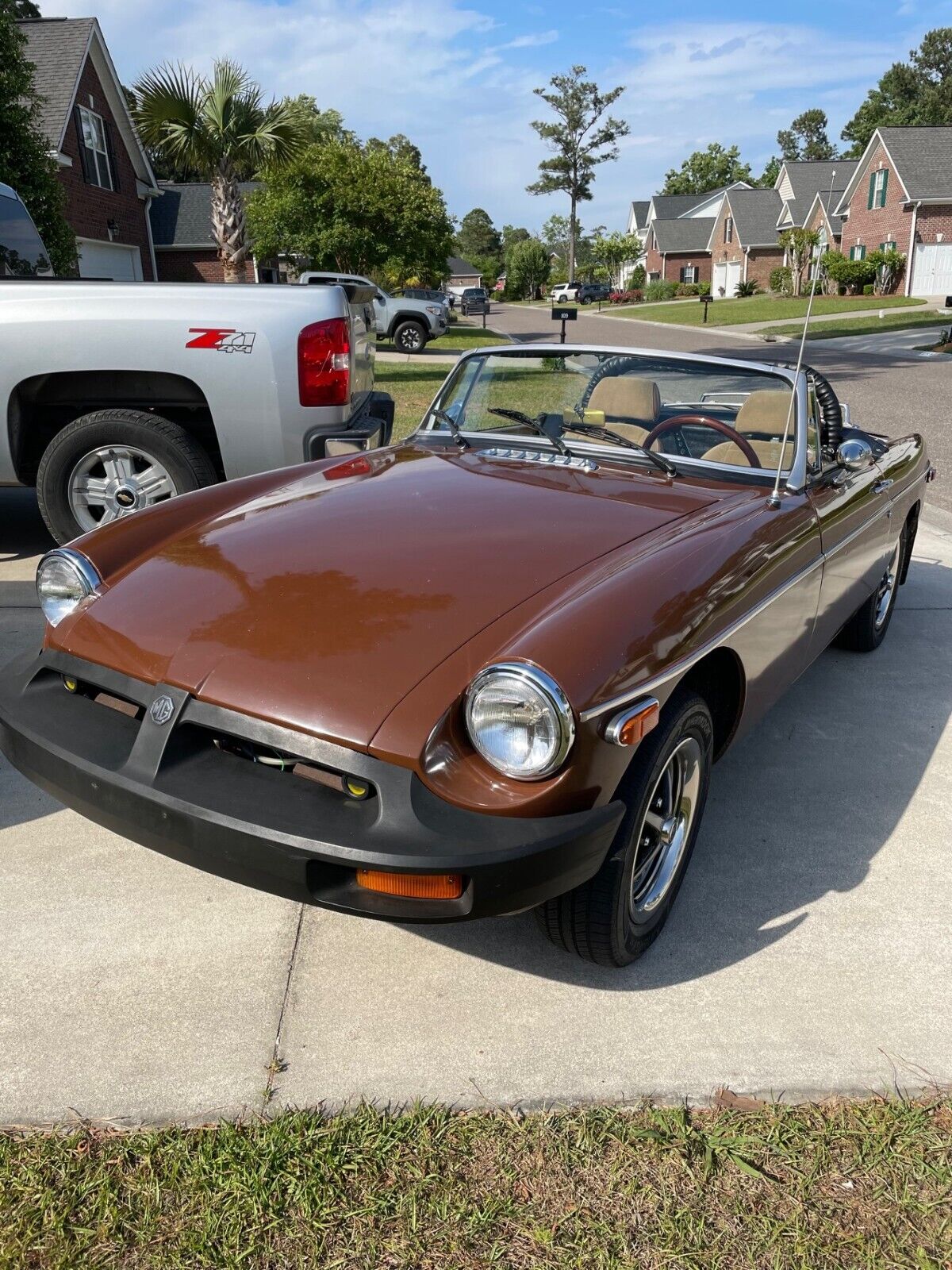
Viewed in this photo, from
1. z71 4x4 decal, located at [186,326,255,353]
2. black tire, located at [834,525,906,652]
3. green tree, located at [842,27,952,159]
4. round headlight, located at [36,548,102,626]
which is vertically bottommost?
black tire, located at [834,525,906,652]

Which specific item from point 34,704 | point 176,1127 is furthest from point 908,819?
point 34,704

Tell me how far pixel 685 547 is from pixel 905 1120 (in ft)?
4.71

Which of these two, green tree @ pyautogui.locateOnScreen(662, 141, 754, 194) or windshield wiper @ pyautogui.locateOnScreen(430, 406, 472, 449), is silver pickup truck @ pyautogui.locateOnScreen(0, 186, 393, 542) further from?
green tree @ pyautogui.locateOnScreen(662, 141, 754, 194)

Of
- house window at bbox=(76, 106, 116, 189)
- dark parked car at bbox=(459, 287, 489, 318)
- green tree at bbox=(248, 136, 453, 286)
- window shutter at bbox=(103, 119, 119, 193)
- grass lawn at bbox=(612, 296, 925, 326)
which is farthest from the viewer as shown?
dark parked car at bbox=(459, 287, 489, 318)

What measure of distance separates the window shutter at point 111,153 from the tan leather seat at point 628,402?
24748 mm

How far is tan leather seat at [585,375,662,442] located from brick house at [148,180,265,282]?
27.9 meters

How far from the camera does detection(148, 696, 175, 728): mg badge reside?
7.55 ft

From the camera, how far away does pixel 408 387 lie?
47.7ft

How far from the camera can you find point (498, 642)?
7.45 ft

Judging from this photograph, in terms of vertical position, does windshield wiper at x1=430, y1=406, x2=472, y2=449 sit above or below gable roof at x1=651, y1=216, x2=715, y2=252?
below

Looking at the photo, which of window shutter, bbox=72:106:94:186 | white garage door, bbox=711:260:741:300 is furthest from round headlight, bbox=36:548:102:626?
white garage door, bbox=711:260:741:300

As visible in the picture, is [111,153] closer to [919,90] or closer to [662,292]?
[662,292]

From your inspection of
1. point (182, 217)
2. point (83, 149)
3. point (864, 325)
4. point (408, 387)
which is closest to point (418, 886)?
point (408, 387)

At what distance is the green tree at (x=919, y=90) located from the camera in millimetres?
80812
